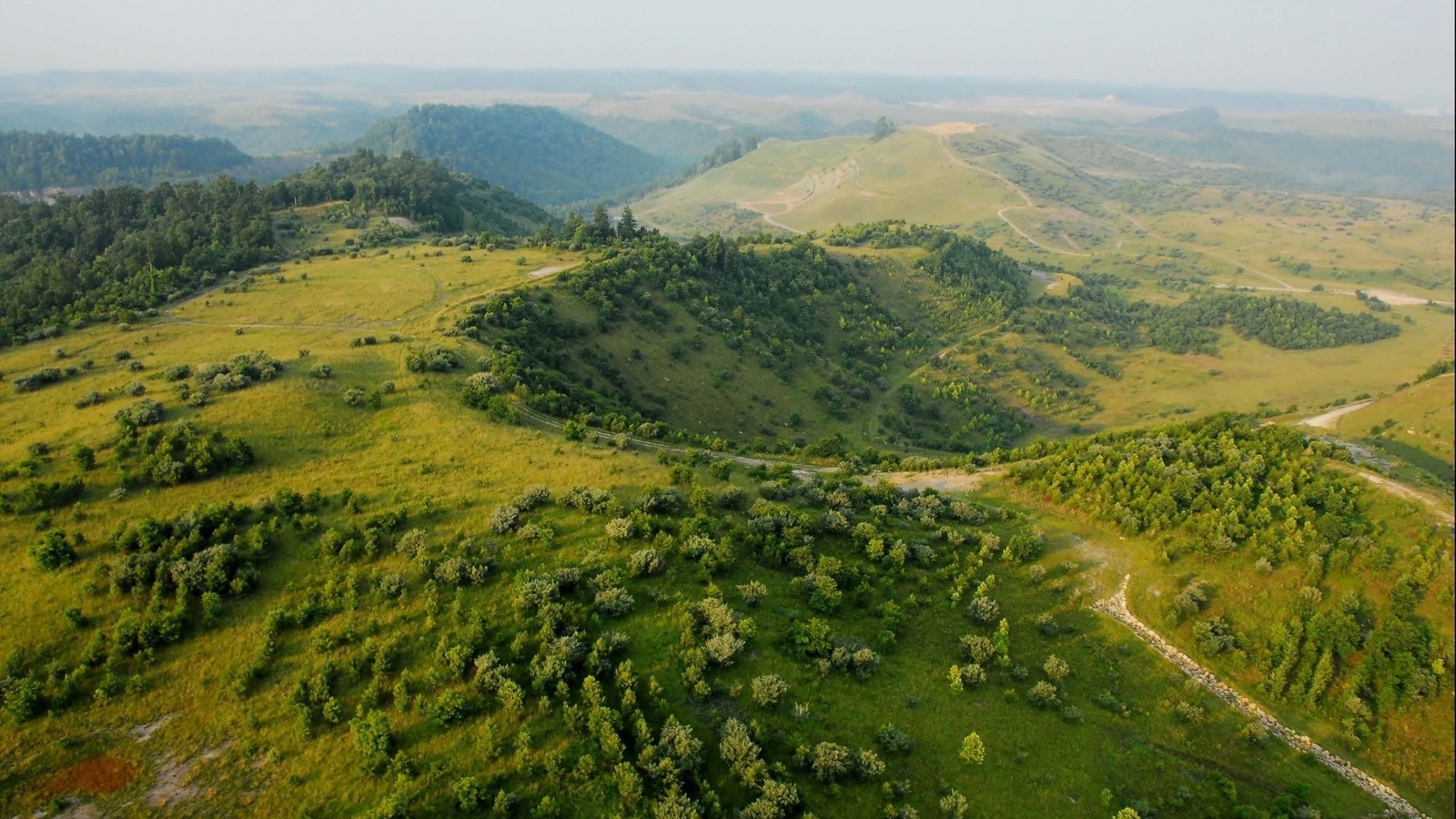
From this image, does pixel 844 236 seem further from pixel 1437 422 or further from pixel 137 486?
pixel 137 486

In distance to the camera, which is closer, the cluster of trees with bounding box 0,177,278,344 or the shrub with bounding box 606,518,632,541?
the shrub with bounding box 606,518,632,541

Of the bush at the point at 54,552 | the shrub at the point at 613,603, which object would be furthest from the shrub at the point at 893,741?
the bush at the point at 54,552

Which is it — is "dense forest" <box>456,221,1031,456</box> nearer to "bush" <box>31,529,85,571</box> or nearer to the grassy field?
the grassy field

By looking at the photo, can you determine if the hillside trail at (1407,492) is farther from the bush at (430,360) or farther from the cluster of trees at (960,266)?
the cluster of trees at (960,266)

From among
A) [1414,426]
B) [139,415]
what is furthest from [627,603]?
[1414,426]

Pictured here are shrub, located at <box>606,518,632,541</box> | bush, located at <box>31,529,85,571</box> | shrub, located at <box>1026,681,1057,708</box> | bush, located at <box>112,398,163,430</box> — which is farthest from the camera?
bush, located at <box>112,398,163,430</box>

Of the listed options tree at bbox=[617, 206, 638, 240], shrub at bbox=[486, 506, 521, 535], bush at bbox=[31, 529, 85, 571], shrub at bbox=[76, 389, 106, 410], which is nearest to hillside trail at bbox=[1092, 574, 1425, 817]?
shrub at bbox=[486, 506, 521, 535]

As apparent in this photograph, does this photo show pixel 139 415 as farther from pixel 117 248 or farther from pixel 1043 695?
pixel 117 248
